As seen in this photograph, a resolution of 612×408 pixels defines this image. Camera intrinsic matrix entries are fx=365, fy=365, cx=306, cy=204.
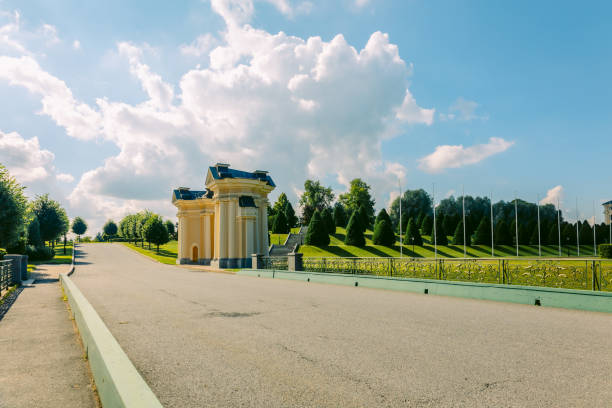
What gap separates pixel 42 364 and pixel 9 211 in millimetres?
24406

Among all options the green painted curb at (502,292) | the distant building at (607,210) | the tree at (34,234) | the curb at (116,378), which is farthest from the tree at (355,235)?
the distant building at (607,210)

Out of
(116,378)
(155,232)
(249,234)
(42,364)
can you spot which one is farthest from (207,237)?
(116,378)

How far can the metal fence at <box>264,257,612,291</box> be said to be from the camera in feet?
39.4

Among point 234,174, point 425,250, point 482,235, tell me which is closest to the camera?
point 234,174

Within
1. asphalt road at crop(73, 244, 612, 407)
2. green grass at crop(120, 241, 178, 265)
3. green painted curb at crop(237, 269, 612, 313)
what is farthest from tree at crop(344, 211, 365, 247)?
asphalt road at crop(73, 244, 612, 407)

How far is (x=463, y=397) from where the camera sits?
3.83 meters

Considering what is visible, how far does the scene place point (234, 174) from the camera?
1550 inches

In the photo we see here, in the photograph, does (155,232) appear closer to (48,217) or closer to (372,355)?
(48,217)

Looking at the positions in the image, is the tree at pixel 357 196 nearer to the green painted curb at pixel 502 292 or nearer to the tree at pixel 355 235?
the tree at pixel 355 235

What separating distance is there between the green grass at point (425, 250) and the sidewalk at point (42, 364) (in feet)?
117

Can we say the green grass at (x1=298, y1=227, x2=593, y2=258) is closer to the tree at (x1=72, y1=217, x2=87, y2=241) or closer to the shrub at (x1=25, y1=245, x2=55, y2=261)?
the shrub at (x1=25, y1=245, x2=55, y2=261)

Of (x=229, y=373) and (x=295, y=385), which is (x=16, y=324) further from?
(x=295, y=385)

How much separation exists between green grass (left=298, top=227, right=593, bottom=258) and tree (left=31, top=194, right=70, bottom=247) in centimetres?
3282

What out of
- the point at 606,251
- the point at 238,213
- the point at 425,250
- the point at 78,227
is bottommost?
the point at 425,250
